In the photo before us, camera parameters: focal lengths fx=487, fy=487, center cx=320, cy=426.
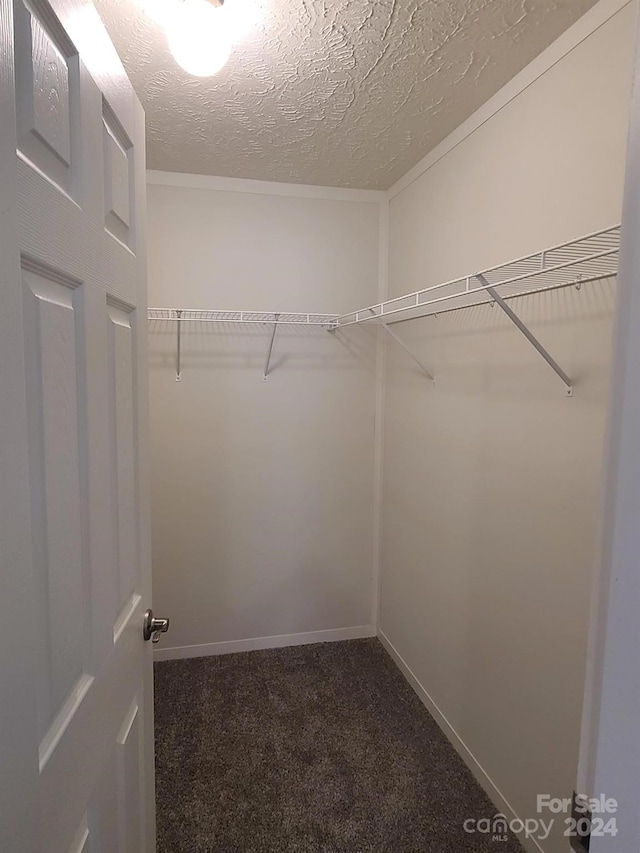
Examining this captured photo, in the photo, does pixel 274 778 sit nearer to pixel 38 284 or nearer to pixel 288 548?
pixel 288 548

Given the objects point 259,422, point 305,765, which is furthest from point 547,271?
point 305,765

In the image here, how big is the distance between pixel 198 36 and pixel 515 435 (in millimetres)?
1435

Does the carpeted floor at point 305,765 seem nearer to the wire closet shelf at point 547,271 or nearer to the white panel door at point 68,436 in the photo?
the white panel door at point 68,436

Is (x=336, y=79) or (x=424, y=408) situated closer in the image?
(x=336, y=79)

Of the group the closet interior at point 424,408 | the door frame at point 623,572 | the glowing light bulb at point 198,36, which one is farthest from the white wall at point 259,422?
the door frame at point 623,572

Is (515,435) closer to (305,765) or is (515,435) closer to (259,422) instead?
(259,422)

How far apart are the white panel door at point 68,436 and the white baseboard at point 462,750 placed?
123 centimetres

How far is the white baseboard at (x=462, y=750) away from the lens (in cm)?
162

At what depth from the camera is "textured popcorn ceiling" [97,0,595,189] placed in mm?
1301

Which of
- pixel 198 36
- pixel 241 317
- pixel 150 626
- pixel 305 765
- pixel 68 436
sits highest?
pixel 198 36

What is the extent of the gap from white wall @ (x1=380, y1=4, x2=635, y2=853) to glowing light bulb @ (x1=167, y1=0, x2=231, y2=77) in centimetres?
96

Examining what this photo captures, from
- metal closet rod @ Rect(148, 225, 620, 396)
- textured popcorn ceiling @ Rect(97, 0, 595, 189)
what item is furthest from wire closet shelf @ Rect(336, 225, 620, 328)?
textured popcorn ceiling @ Rect(97, 0, 595, 189)

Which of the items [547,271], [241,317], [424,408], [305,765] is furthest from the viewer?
[241,317]

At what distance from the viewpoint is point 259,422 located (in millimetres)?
2598
